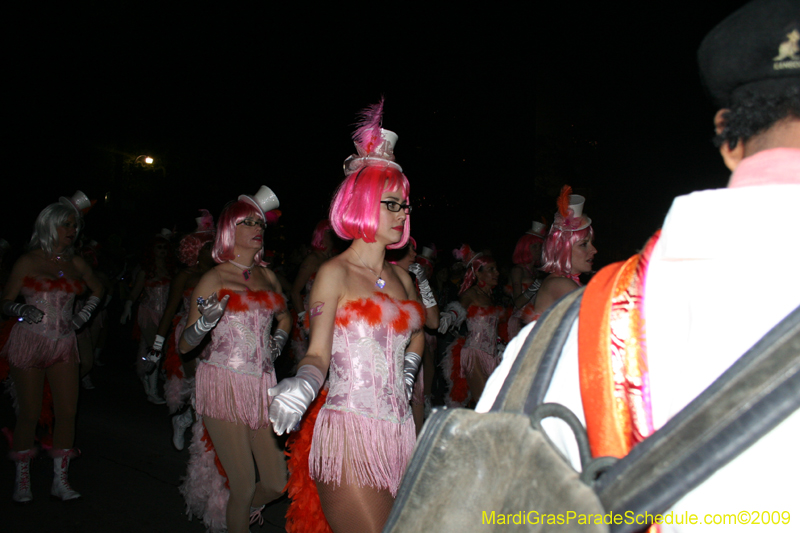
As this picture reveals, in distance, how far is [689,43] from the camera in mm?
7219

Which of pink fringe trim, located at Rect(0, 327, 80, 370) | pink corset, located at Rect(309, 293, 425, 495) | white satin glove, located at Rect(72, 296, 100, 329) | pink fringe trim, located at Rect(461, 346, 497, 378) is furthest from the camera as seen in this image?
pink fringe trim, located at Rect(461, 346, 497, 378)

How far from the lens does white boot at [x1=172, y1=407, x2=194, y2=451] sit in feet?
19.3

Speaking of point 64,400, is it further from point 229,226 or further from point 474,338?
point 474,338

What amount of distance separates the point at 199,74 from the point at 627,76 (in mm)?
9884

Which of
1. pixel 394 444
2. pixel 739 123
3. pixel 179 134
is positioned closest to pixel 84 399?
pixel 394 444

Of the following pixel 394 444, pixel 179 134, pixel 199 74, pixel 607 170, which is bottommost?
pixel 394 444

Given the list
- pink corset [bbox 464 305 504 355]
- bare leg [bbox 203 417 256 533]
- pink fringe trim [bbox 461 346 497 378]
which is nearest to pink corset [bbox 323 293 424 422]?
bare leg [bbox 203 417 256 533]

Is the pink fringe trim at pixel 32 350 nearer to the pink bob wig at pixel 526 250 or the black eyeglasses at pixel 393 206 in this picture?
the black eyeglasses at pixel 393 206

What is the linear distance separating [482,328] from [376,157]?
14.3ft

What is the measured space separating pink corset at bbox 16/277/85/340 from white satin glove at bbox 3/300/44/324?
0.07 m

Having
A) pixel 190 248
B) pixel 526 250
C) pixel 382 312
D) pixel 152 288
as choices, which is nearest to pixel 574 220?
pixel 382 312

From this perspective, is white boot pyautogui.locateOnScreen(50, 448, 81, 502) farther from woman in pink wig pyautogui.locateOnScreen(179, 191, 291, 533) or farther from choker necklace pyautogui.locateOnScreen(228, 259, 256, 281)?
choker necklace pyautogui.locateOnScreen(228, 259, 256, 281)

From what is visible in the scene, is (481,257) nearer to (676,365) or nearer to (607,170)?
(607,170)

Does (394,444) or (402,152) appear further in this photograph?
(402,152)
